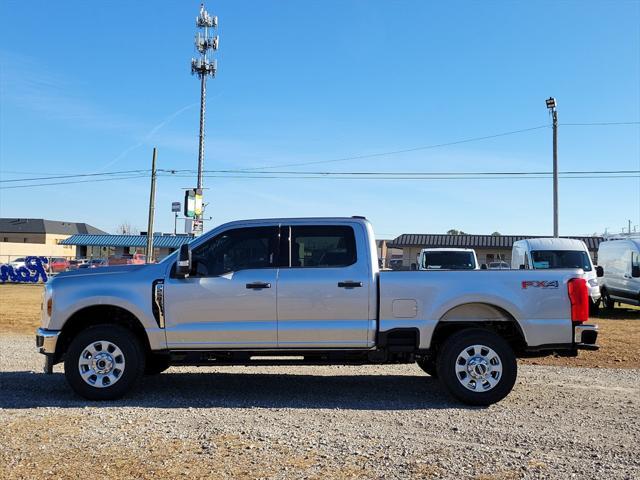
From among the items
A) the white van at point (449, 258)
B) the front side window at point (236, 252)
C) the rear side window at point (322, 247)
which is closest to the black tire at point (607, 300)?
the white van at point (449, 258)

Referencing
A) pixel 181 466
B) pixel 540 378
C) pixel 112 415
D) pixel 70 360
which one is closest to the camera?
pixel 181 466

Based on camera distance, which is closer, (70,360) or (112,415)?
(112,415)

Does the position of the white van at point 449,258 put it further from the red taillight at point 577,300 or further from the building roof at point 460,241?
the building roof at point 460,241

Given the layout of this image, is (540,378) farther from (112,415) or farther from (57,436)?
(57,436)

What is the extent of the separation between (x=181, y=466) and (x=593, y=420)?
13.8ft

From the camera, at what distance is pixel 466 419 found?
6.28 m

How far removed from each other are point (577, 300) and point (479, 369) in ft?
4.51

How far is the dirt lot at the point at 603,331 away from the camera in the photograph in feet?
32.7

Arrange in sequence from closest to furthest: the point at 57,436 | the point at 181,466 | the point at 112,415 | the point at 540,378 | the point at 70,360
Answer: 1. the point at 181,466
2. the point at 57,436
3. the point at 112,415
4. the point at 70,360
5. the point at 540,378

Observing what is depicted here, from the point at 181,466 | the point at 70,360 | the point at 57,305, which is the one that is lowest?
the point at 181,466

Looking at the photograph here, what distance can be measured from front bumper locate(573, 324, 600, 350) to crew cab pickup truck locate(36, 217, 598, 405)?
0.01m

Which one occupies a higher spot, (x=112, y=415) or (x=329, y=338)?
(x=329, y=338)

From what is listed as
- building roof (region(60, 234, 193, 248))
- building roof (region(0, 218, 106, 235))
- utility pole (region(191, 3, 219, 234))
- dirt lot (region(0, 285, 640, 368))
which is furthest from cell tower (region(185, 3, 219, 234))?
building roof (region(0, 218, 106, 235))

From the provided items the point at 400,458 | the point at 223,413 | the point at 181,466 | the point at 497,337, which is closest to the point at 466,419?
the point at 497,337
